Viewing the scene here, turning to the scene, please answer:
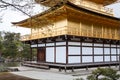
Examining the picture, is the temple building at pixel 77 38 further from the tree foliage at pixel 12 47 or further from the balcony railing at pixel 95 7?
the tree foliage at pixel 12 47

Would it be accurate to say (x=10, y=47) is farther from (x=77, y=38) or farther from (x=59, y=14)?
(x=59, y=14)

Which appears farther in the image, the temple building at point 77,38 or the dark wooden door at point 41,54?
the dark wooden door at point 41,54

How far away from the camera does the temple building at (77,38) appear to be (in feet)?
63.3

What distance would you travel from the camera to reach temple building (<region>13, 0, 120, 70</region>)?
19281mm

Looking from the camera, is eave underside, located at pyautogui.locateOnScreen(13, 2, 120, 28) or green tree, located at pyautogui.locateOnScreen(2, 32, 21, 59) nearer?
eave underside, located at pyautogui.locateOnScreen(13, 2, 120, 28)

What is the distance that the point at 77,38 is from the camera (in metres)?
20.2

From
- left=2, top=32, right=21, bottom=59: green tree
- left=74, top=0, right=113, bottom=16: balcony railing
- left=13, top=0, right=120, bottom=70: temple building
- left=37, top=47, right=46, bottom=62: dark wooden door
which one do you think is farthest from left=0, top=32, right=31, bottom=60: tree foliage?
left=74, top=0, right=113, bottom=16: balcony railing

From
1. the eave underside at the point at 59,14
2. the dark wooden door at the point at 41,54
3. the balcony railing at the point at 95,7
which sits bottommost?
the dark wooden door at the point at 41,54

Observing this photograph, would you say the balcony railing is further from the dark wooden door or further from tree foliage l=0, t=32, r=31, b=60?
tree foliage l=0, t=32, r=31, b=60

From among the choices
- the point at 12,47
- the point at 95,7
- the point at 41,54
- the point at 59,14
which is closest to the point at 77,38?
the point at 59,14

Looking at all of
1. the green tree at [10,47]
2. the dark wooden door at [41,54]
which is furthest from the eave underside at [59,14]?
the green tree at [10,47]

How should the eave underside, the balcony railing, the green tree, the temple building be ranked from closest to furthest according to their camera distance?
the eave underside < the temple building < the balcony railing < the green tree

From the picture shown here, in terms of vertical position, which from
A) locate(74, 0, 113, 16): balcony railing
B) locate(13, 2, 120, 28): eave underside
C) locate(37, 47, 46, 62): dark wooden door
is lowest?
locate(37, 47, 46, 62): dark wooden door

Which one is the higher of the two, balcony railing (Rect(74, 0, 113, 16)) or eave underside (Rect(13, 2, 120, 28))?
balcony railing (Rect(74, 0, 113, 16))
